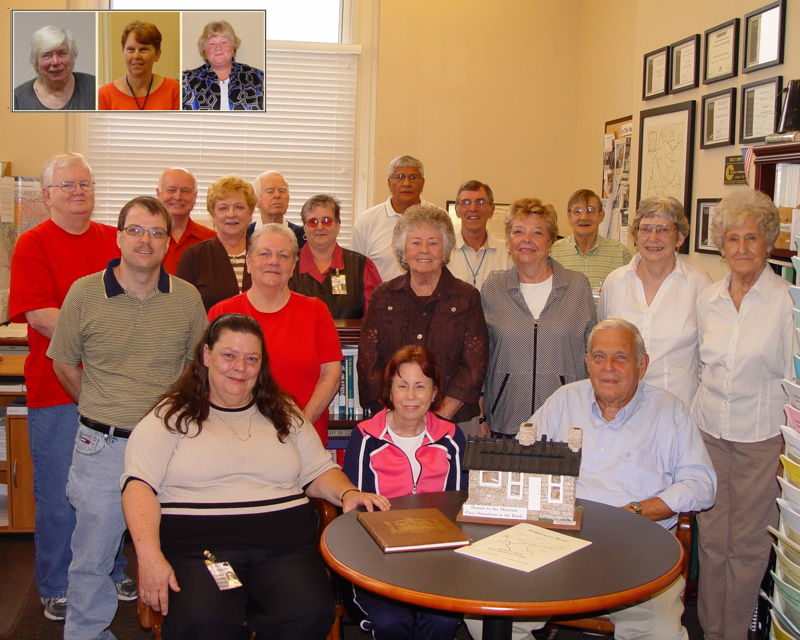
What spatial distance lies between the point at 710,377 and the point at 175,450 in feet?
6.19

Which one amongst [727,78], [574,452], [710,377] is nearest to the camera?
[574,452]

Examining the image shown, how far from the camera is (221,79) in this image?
15.1 feet

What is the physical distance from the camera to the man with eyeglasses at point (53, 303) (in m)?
2.96

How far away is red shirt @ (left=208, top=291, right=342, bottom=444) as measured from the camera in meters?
2.94

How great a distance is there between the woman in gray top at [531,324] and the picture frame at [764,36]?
4.42ft

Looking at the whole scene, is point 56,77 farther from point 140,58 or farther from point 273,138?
point 273,138

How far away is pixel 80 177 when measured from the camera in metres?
3.04

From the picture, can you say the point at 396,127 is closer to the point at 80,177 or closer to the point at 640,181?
the point at 640,181

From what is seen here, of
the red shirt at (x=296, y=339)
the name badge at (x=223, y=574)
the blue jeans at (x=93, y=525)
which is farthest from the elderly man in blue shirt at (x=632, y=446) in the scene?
the blue jeans at (x=93, y=525)

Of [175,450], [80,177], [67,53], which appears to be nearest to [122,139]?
[67,53]

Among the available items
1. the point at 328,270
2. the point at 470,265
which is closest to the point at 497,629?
the point at 328,270

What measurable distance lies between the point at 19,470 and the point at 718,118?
3855mm

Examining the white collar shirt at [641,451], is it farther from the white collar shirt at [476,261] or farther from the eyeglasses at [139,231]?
the white collar shirt at [476,261]

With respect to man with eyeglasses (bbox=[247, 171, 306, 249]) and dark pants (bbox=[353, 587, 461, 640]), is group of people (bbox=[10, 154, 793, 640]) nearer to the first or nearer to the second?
dark pants (bbox=[353, 587, 461, 640])
